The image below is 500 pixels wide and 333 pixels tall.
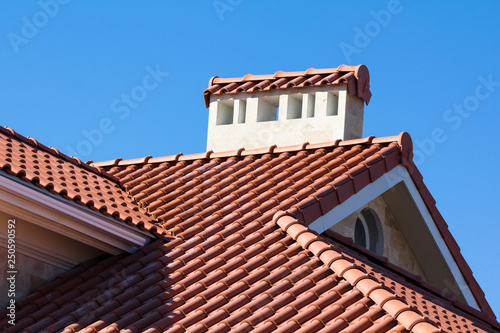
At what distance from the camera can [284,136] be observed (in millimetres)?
17609

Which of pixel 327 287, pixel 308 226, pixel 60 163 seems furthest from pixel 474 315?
pixel 60 163

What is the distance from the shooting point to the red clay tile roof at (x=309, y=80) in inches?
680

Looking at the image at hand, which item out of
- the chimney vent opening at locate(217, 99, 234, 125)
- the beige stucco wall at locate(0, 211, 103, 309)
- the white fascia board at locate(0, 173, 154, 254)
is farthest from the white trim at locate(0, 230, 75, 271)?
the chimney vent opening at locate(217, 99, 234, 125)

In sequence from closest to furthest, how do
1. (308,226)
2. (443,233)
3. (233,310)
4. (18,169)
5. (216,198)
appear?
1. (233,310)
2. (18,169)
3. (308,226)
4. (216,198)
5. (443,233)

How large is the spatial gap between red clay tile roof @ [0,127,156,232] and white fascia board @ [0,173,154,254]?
127 millimetres

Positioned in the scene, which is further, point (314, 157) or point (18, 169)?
point (314, 157)

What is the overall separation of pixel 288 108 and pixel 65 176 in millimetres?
5035

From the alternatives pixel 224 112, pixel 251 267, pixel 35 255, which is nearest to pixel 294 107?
pixel 224 112

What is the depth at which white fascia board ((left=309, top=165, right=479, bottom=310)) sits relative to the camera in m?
13.8

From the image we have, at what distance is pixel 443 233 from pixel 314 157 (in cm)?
266

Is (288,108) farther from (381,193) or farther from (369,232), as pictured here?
(381,193)

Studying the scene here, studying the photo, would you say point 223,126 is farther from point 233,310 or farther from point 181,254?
point 233,310

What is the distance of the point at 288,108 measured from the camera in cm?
1764

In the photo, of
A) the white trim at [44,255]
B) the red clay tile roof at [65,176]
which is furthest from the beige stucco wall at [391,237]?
the white trim at [44,255]
